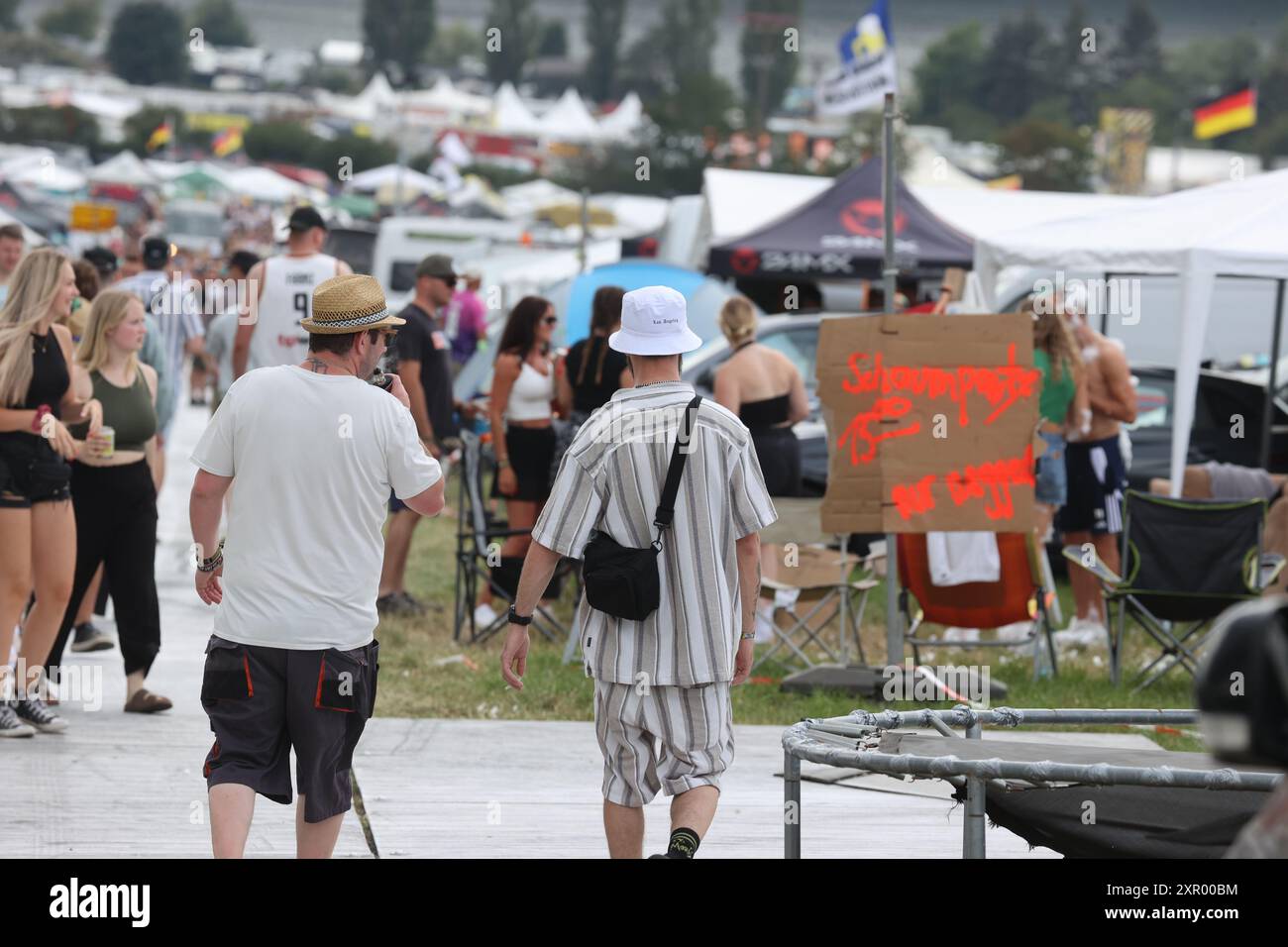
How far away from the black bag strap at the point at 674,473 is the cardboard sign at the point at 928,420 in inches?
137

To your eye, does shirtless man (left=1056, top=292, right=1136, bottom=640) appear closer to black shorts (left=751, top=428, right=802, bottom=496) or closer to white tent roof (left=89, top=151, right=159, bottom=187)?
black shorts (left=751, top=428, right=802, bottom=496)

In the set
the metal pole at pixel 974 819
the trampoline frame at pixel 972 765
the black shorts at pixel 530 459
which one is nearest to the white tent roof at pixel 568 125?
the black shorts at pixel 530 459

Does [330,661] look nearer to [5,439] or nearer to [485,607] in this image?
[5,439]

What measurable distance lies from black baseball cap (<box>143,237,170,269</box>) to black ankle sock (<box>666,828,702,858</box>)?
8169 mm

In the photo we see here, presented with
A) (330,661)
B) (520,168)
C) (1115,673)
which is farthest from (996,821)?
(520,168)

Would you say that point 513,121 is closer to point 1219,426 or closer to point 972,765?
point 1219,426

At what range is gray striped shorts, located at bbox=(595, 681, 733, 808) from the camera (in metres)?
5.00

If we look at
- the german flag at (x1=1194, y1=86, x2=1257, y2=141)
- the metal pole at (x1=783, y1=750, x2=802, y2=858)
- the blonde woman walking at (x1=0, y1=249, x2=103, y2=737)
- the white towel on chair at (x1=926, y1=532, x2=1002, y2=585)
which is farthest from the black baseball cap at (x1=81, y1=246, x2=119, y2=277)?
the german flag at (x1=1194, y1=86, x2=1257, y2=141)

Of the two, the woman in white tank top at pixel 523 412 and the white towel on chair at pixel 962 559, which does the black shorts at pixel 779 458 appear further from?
the woman in white tank top at pixel 523 412

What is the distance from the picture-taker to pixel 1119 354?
413 inches

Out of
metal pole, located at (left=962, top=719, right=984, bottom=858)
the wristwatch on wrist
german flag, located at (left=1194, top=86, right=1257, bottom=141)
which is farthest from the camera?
german flag, located at (left=1194, top=86, right=1257, bottom=141)

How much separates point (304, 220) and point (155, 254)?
275cm

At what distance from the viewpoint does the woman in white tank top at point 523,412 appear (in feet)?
34.0
